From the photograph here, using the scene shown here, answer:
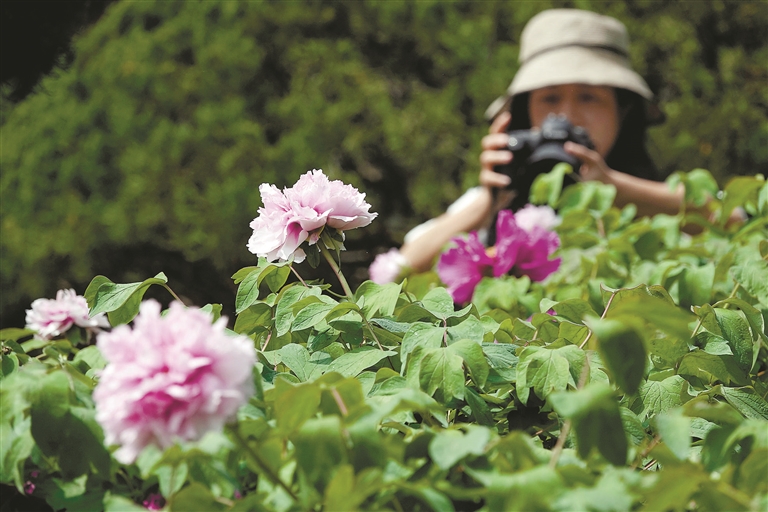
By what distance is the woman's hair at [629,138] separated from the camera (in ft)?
8.40

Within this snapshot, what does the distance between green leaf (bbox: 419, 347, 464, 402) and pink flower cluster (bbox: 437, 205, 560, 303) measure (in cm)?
70

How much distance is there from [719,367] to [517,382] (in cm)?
25

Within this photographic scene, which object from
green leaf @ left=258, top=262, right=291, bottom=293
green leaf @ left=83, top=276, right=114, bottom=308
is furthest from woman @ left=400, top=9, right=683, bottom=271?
green leaf @ left=83, top=276, right=114, bottom=308

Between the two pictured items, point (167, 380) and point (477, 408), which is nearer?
point (167, 380)

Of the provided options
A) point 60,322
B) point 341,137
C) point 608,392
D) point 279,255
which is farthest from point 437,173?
point 608,392

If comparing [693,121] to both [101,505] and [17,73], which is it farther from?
[101,505]

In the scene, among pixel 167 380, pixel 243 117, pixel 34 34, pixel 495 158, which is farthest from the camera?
pixel 243 117

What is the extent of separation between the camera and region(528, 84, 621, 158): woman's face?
7.61 ft

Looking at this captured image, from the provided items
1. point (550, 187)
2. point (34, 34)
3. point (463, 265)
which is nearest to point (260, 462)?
point (463, 265)

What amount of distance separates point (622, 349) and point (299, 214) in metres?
0.37

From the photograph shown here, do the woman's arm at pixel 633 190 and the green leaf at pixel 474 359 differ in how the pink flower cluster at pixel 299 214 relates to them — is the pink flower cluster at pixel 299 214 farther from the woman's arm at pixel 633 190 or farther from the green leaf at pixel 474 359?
the woman's arm at pixel 633 190

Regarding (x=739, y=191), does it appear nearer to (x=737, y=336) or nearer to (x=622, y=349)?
(x=737, y=336)

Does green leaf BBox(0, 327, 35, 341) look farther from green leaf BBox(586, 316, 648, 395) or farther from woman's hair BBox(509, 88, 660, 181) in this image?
woman's hair BBox(509, 88, 660, 181)

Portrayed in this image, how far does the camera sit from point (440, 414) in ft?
A: 2.26
